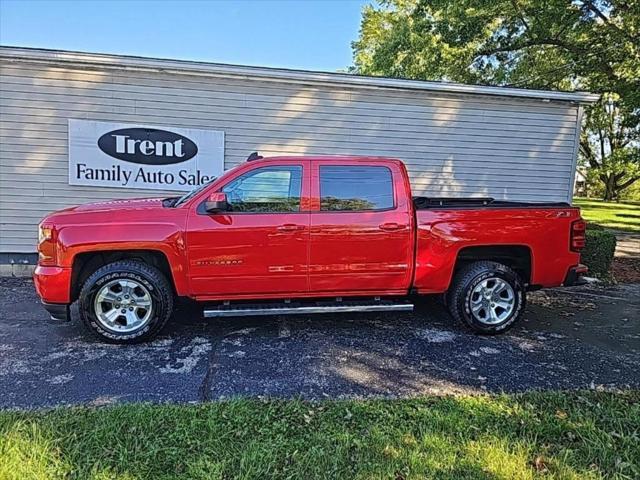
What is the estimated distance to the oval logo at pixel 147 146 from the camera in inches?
305

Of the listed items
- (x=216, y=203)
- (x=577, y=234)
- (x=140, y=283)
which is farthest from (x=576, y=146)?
(x=140, y=283)

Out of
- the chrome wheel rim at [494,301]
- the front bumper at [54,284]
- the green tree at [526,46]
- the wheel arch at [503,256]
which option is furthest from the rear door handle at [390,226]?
the green tree at [526,46]

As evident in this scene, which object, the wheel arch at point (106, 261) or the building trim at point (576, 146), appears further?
the building trim at point (576, 146)

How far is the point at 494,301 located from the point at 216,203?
3116mm

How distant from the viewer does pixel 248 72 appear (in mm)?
7762

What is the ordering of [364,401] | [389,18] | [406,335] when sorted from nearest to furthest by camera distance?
[364,401]
[406,335]
[389,18]

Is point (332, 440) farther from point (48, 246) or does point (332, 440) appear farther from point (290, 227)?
point (48, 246)

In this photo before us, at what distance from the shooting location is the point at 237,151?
26.7 ft

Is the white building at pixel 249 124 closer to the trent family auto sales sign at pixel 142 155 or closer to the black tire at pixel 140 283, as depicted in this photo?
the trent family auto sales sign at pixel 142 155

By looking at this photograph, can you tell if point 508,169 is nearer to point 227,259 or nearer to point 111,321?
point 227,259

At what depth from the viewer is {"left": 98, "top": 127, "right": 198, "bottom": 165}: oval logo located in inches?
305

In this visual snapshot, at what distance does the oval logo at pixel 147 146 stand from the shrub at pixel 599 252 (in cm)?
698

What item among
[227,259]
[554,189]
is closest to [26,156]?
[227,259]

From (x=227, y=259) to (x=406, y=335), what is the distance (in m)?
2.06
